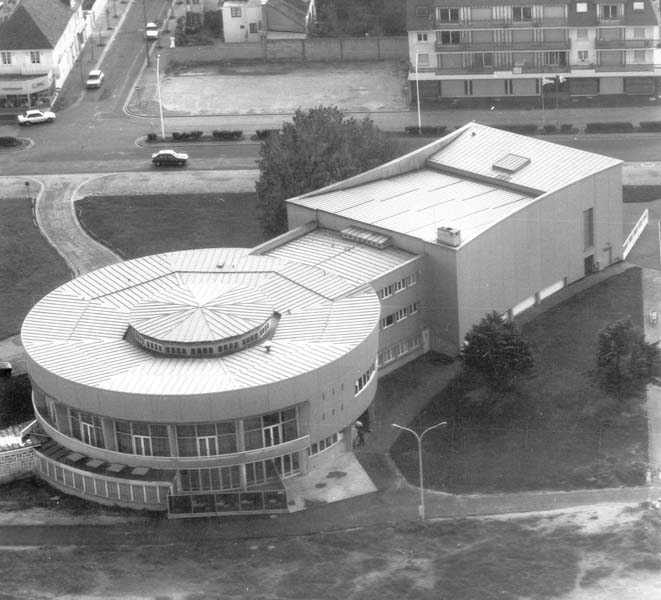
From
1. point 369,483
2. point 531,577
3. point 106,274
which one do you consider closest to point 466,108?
point 106,274

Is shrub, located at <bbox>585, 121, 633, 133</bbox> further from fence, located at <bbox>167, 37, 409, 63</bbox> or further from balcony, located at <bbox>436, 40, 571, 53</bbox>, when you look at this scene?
fence, located at <bbox>167, 37, 409, 63</bbox>

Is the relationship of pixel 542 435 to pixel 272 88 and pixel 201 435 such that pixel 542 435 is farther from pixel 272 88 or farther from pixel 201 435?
pixel 272 88

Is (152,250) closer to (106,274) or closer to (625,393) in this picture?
(106,274)

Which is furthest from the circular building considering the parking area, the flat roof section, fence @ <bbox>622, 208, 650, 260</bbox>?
the parking area

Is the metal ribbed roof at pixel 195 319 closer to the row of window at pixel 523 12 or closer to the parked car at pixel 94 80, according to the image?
the row of window at pixel 523 12

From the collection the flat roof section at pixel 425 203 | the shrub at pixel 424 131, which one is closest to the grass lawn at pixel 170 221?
the flat roof section at pixel 425 203
